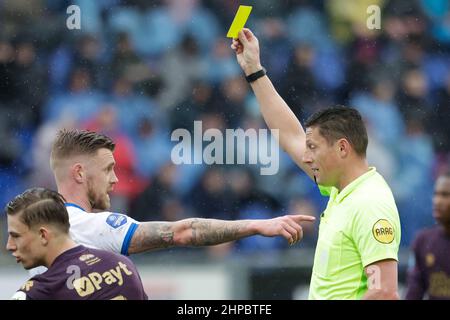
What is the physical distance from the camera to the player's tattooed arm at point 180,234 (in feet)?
15.2

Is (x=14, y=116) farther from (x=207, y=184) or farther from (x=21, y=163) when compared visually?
(x=207, y=184)

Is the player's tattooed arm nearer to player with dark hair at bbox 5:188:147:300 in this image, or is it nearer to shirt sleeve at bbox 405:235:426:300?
player with dark hair at bbox 5:188:147:300

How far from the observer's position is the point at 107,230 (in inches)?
183

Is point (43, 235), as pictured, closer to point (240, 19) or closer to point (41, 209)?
point (41, 209)

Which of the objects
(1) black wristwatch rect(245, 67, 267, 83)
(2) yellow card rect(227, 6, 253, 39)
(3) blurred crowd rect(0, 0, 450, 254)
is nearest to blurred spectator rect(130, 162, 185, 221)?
(3) blurred crowd rect(0, 0, 450, 254)

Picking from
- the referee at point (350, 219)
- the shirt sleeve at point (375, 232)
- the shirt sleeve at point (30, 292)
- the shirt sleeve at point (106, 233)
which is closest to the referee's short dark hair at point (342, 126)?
the referee at point (350, 219)

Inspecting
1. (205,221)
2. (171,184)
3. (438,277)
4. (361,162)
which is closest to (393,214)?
(361,162)

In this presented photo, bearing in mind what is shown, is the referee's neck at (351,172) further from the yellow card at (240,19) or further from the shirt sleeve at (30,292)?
the shirt sleeve at (30,292)

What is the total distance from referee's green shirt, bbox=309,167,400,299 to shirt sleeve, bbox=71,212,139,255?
0.88m

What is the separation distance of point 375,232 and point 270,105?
1.40 metres

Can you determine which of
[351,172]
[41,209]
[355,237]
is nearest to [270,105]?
[351,172]

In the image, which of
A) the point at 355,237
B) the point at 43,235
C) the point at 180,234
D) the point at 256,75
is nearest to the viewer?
the point at 43,235

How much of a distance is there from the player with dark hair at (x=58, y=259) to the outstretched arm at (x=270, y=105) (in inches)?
63.1

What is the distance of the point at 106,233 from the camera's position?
4637 millimetres
